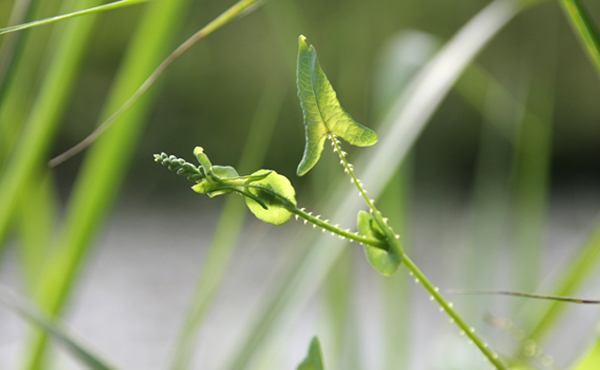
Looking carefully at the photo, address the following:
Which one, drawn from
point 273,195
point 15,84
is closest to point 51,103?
point 15,84

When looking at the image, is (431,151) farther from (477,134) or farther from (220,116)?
(220,116)

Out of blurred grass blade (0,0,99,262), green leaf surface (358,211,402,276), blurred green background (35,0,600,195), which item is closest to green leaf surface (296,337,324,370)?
green leaf surface (358,211,402,276)

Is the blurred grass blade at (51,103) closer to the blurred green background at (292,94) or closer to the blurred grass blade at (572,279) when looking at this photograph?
the blurred grass blade at (572,279)

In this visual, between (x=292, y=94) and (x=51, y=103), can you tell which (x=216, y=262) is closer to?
(x=51, y=103)

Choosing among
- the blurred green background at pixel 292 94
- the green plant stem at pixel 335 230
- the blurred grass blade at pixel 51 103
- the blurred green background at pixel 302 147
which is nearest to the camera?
the green plant stem at pixel 335 230

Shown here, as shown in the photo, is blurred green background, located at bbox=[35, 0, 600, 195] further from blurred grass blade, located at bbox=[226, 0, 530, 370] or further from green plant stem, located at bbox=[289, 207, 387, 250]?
green plant stem, located at bbox=[289, 207, 387, 250]

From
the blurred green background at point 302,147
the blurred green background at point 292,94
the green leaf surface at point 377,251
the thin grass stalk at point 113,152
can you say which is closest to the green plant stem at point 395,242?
the green leaf surface at point 377,251
